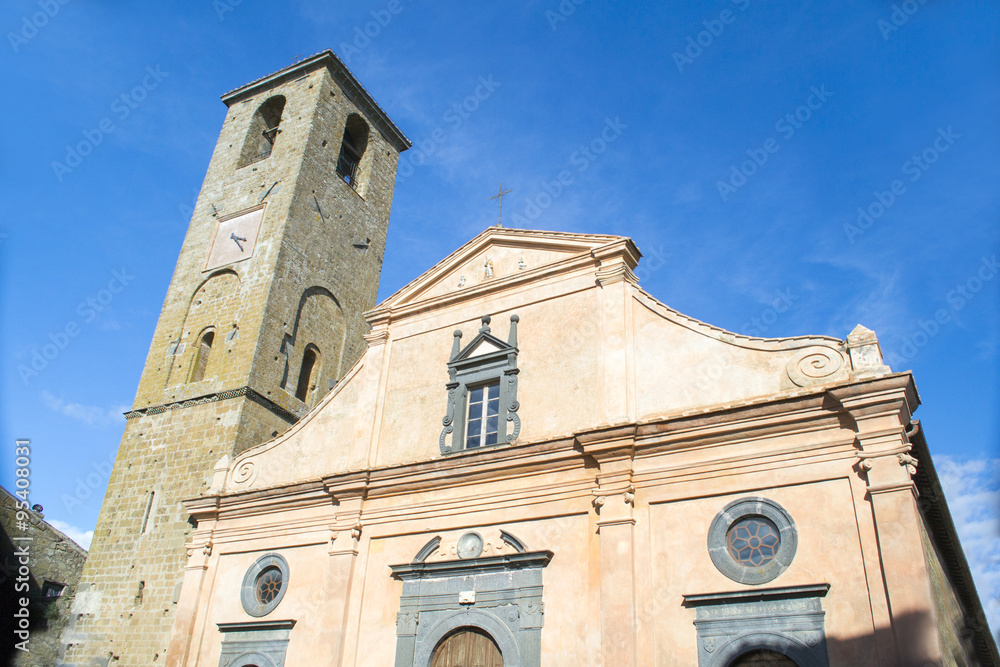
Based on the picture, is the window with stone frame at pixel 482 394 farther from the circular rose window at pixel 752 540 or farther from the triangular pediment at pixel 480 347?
the circular rose window at pixel 752 540

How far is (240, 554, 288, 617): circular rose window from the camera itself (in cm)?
1245

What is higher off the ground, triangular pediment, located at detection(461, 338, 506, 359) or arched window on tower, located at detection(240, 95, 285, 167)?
arched window on tower, located at detection(240, 95, 285, 167)

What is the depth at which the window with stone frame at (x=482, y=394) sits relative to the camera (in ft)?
38.7

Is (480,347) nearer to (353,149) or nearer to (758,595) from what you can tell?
(758,595)

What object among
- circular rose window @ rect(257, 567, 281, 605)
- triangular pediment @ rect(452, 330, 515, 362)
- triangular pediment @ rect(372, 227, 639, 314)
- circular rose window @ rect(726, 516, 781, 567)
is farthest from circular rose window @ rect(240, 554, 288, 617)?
circular rose window @ rect(726, 516, 781, 567)

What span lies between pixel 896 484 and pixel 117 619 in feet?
44.0

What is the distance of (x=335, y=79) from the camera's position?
21.2 metres

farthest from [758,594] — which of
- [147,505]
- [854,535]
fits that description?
[147,505]

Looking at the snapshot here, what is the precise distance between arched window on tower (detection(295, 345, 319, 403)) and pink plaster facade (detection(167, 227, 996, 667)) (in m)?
3.54

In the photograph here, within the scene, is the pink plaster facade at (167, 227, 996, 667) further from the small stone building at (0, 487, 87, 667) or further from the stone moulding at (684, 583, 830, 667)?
the small stone building at (0, 487, 87, 667)

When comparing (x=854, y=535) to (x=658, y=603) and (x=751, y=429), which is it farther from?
(x=658, y=603)

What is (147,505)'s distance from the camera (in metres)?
15.4

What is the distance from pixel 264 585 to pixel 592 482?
240 inches

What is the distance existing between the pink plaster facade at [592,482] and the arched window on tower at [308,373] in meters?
3.54
